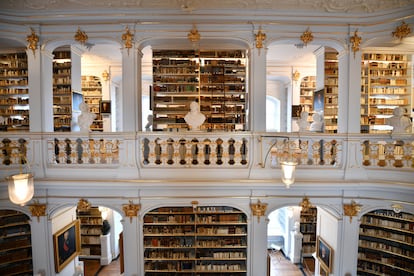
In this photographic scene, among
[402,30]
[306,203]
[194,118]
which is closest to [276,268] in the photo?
[306,203]

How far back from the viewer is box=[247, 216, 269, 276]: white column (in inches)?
155

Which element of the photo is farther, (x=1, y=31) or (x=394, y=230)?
(x=394, y=230)

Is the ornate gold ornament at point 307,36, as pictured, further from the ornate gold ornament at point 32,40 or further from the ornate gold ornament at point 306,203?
the ornate gold ornament at point 32,40

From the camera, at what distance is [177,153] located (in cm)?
377

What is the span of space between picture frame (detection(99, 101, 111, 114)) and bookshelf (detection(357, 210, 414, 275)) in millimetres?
6795

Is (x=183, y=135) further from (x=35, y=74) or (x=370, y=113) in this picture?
(x=370, y=113)

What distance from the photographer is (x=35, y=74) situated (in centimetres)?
387

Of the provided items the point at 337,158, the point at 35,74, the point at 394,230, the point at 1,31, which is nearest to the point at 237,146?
the point at 337,158

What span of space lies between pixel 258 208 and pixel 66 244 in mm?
3426

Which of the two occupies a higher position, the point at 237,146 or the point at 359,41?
the point at 359,41

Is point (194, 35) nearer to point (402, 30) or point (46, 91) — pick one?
point (46, 91)

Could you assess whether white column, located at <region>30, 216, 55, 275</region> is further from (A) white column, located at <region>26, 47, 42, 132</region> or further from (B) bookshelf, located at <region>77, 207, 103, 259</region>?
(B) bookshelf, located at <region>77, 207, 103, 259</region>

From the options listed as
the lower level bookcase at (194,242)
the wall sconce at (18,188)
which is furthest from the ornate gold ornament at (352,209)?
the wall sconce at (18,188)

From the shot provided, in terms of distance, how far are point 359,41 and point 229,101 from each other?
9.16 feet
